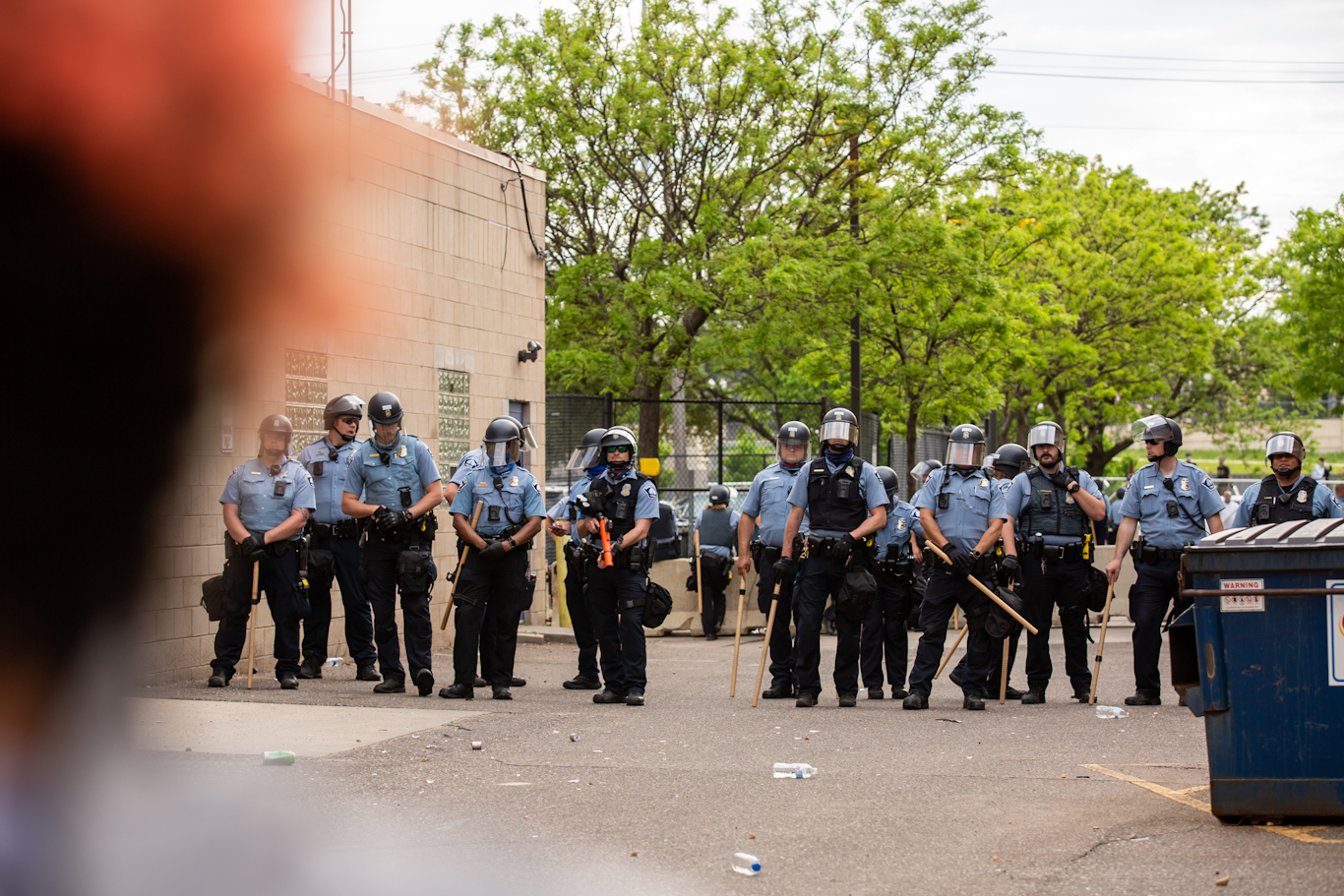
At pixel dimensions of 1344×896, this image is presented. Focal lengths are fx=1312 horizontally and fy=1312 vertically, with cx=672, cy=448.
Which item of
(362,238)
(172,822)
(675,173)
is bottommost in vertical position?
(172,822)

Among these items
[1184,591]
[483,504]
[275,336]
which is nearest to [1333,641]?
[1184,591]

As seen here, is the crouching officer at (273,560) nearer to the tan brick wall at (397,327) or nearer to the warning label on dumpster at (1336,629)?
the tan brick wall at (397,327)

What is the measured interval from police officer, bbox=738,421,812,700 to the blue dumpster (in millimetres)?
4865

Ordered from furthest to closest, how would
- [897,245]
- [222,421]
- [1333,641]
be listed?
1. [897,245]
2. [1333,641]
3. [222,421]

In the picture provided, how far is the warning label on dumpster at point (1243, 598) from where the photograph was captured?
5555 mm

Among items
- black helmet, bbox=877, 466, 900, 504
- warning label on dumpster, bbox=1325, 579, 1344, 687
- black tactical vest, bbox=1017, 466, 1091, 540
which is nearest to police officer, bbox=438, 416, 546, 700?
black helmet, bbox=877, 466, 900, 504

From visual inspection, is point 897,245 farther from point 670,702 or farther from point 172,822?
point 172,822

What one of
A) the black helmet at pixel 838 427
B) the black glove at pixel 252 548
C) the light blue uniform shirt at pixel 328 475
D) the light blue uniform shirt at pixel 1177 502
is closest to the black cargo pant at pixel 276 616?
the black glove at pixel 252 548

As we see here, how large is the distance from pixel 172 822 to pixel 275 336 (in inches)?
110

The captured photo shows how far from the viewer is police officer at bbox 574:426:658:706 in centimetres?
955

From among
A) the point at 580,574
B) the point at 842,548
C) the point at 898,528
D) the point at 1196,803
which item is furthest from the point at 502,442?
the point at 1196,803

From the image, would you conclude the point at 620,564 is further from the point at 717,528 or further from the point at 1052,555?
the point at 717,528

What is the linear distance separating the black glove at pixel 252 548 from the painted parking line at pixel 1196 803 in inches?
221

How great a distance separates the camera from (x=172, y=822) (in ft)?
13.9
